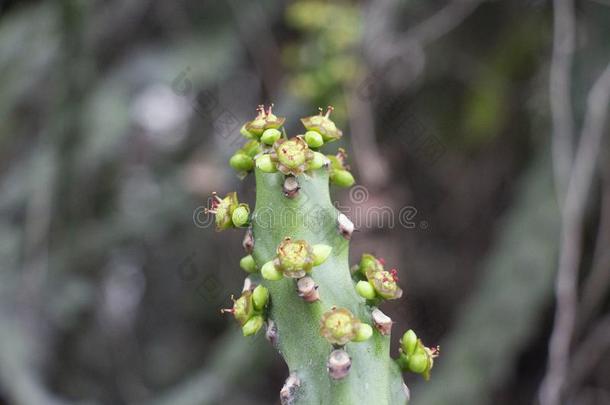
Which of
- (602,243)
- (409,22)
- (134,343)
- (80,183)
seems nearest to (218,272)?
(134,343)

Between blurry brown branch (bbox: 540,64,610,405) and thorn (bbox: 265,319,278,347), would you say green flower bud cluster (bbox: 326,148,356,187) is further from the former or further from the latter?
blurry brown branch (bbox: 540,64,610,405)

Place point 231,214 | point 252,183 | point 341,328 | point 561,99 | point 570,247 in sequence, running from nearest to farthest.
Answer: point 341,328 → point 231,214 → point 570,247 → point 561,99 → point 252,183

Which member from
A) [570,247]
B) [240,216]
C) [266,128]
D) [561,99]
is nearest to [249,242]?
[240,216]

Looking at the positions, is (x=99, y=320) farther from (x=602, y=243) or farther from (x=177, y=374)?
(x=602, y=243)

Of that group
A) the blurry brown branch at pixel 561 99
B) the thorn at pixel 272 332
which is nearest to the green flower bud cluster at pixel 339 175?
the thorn at pixel 272 332

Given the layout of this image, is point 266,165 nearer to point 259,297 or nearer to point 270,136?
point 270,136

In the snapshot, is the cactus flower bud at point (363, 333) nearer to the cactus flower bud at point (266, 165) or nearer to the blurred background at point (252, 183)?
the cactus flower bud at point (266, 165)

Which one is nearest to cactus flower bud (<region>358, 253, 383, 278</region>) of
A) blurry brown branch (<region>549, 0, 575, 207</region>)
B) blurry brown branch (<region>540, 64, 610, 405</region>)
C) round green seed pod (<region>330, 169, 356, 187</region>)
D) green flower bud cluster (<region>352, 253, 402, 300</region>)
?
green flower bud cluster (<region>352, 253, 402, 300</region>)
